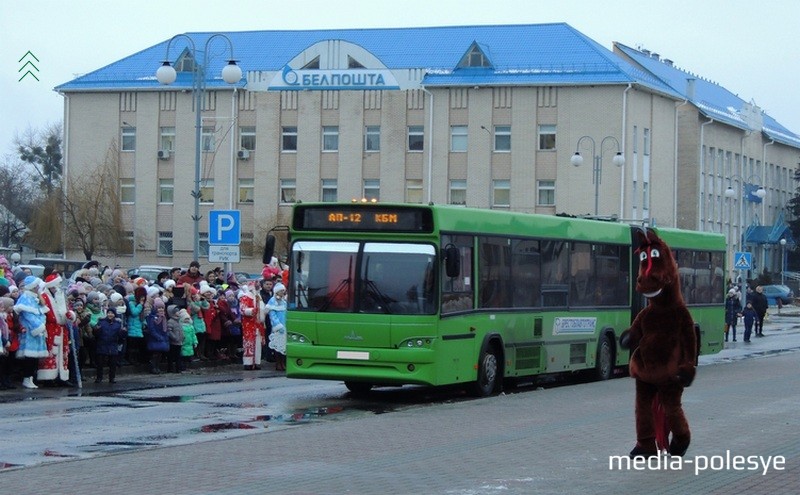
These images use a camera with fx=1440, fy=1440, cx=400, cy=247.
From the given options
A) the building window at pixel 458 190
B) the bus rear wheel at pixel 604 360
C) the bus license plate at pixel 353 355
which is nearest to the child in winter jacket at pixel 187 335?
the bus license plate at pixel 353 355

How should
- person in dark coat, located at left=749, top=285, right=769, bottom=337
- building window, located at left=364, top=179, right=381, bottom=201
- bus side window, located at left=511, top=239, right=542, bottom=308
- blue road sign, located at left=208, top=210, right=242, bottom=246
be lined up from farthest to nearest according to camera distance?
building window, located at left=364, top=179, right=381, bottom=201 < person in dark coat, located at left=749, top=285, right=769, bottom=337 < blue road sign, located at left=208, top=210, right=242, bottom=246 < bus side window, located at left=511, top=239, right=542, bottom=308

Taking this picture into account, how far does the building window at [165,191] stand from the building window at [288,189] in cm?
585

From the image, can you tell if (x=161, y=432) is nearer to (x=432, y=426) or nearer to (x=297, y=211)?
(x=432, y=426)

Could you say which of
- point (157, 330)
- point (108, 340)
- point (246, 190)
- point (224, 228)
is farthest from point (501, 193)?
point (108, 340)

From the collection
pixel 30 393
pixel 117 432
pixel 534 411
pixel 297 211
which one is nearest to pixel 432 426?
pixel 534 411

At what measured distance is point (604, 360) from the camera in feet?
84.8

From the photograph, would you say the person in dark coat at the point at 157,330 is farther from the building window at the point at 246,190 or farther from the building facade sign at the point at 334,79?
the building window at the point at 246,190

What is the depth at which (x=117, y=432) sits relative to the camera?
15914mm

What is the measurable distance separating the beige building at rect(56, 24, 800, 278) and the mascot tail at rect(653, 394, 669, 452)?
57310mm

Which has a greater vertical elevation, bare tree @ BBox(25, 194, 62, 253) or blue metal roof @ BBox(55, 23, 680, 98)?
blue metal roof @ BBox(55, 23, 680, 98)

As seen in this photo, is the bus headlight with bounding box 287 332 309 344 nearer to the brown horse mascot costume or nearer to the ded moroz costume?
the ded moroz costume

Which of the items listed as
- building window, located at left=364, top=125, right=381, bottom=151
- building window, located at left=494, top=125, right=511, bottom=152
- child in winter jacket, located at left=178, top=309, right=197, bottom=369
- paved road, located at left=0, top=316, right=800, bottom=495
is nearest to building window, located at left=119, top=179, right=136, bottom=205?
building window, located at left=364, top=125, right=381, bottom=151

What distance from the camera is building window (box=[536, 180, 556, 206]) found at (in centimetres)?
7088

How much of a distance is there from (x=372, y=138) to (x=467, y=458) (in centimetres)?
6043
